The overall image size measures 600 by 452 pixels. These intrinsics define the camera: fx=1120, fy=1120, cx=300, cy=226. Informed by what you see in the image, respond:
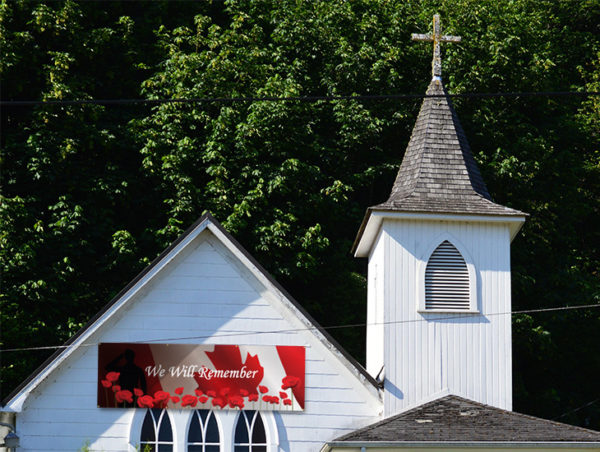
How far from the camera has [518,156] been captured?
33438 mm

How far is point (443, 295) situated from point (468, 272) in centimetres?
65

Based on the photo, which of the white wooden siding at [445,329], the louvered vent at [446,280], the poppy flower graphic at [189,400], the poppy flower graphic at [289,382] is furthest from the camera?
the louvered vent at [446,280]

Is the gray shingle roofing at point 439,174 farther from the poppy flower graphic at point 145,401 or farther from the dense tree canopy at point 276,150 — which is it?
the dense tree canopy at point 276,150

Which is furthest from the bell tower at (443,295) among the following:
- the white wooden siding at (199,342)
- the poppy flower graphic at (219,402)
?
the poppy flower graphic at (219,402)

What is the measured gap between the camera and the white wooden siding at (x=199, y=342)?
20141 millimetres

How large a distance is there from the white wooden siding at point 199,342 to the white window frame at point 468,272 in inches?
80.3

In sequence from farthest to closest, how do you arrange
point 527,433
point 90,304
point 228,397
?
1. point 90,304
2. point 228,397
3. point 527,433

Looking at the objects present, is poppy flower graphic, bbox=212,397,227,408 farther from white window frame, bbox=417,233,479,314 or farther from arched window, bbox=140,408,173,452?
white window frame, bbox=417,233,479,314

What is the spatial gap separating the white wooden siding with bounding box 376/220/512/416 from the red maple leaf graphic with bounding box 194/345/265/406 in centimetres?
245

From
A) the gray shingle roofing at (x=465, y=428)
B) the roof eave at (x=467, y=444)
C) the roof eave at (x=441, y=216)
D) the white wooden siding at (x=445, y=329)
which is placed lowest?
the roof eave at (x=467, y=444)

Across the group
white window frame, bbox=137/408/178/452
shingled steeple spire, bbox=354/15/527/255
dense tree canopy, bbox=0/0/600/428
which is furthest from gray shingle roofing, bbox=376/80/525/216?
dense tree canopy, bbox=0/0/600/428

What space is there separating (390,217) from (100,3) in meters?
16.8

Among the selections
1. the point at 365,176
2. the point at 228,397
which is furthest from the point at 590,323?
the point at 228,397

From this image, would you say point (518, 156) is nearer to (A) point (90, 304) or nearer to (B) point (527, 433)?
(A) point (90, 304)
